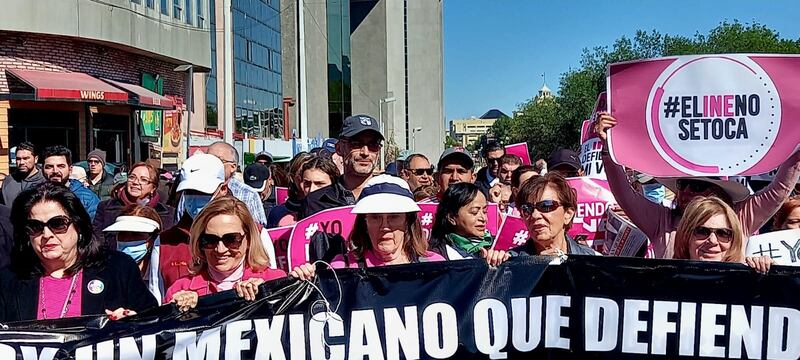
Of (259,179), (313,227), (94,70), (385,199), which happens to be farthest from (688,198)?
(94,70)

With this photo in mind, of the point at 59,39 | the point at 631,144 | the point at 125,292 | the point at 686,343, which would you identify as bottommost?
the point at 686,343

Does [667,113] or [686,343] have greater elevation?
[667,113]

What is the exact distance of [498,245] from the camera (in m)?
5.41

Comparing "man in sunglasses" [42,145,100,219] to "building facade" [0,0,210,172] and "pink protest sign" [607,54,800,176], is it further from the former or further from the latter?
"building facade" [0,0,210,172]

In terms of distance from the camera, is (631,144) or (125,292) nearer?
(125,292)

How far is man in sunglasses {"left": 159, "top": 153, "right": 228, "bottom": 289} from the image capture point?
4.41m

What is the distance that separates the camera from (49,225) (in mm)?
3660

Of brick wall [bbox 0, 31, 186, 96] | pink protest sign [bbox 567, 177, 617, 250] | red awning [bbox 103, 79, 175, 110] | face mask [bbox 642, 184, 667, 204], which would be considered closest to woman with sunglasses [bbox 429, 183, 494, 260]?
pink protest sign [bbox 567, 177, 617, 250]

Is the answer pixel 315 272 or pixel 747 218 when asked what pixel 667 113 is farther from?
pixel 315 272

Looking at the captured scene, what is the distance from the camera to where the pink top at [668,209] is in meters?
4.24

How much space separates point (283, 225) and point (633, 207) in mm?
2349

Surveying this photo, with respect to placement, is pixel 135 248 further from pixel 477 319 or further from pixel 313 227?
pixel 477 319

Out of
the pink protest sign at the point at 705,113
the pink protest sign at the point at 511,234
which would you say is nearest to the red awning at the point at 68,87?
the pink protest sign at the point at 511,234

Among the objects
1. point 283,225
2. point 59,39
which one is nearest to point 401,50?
point 59,39
